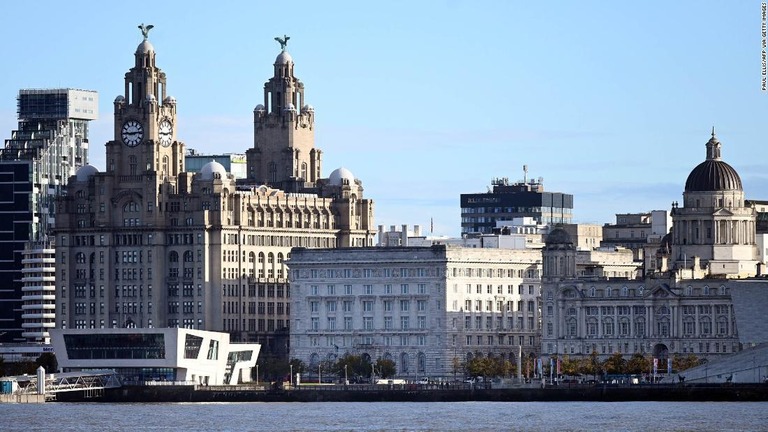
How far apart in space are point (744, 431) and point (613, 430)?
9.41 meters

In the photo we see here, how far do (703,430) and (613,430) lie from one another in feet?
20.3

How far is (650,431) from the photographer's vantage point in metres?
198

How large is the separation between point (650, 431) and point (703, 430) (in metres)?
3.65

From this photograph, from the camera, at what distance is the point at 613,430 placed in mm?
199500

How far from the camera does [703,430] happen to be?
198000mm

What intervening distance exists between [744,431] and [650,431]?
650 centimetres

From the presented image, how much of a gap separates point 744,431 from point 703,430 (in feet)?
11.8

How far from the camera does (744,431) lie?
641 ft
